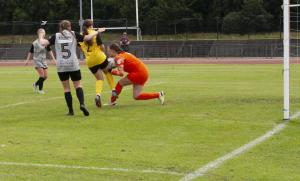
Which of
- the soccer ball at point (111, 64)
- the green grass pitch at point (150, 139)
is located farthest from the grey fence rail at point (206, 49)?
the soccer ball at point (111, 64)

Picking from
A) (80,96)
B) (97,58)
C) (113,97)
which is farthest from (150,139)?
(97,58)

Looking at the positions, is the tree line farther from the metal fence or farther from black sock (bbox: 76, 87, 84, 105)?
black sock (bbox: 76, 87, 84, 105)

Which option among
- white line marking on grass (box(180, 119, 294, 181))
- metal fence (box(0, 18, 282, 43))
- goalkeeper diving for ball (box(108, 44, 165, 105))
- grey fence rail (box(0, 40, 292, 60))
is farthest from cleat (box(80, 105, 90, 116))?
metal fence (box(0, 18, 282, 43))

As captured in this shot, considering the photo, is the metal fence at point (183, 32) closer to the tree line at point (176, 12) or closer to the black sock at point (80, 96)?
the tree line at point (176, 12)

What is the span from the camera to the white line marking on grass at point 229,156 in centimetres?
717

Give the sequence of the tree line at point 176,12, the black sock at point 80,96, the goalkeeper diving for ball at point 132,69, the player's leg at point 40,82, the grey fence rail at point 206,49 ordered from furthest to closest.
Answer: the tree line at point 176,12 < the grey fence rail at point 206,49 < the player's leg at point 40,82 < the goalkeeper diving for ball at point 132,69 < the black sock at point 80,96

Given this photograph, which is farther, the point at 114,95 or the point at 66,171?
the point at 114,95

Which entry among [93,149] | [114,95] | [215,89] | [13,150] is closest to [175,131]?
[93,149]

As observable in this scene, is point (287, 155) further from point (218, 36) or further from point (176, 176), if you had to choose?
point (218, 36)

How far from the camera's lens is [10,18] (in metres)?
91.4

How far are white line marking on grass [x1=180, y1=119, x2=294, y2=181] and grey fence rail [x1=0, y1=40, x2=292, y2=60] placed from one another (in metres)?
38.7

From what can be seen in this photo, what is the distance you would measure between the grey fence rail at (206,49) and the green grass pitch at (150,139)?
112ft

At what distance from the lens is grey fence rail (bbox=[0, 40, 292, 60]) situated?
49469 millimetres

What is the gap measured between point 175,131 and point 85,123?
6.55 feet
